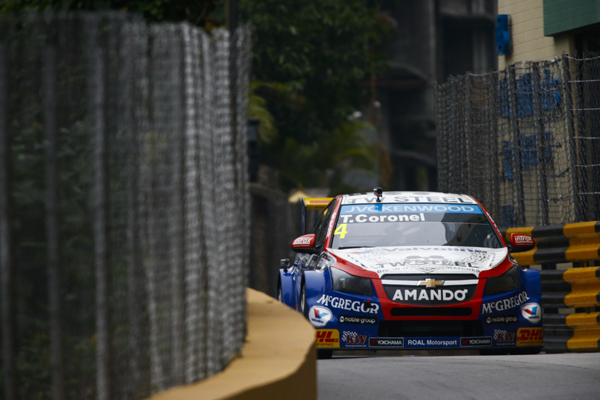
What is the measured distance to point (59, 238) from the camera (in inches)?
151

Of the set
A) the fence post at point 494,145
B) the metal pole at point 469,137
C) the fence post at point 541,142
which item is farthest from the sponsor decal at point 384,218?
the metal pole at point 469,137

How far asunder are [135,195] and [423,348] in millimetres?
5290

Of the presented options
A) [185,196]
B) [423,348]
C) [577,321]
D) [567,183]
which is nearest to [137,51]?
[185,196]

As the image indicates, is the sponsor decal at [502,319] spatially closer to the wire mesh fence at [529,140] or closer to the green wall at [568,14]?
the wire mesh fence at [529,140]

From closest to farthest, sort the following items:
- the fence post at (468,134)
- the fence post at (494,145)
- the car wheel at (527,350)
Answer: the car wheel at (527,350) → the fence post at (494,145) → the fence post at (468,134)

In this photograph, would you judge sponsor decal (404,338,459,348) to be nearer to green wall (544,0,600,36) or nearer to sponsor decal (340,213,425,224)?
sponsor decal (340,213,425,224)

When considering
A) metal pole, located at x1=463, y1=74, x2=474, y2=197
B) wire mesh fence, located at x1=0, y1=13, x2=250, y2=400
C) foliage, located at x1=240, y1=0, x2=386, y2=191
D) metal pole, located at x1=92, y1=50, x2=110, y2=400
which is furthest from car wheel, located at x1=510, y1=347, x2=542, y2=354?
foliage, located at x1=240, y1=0, x2=386, y2=191

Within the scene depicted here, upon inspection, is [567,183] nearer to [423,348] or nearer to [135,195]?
[423,348]

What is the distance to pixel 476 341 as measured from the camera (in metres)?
8.98

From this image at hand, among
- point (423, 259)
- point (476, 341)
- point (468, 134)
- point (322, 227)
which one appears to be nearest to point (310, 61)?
point (468, 134)

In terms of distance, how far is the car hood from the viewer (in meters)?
9.02

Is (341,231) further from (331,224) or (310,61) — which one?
(310,61)

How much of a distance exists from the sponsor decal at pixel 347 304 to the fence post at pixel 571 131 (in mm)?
3820

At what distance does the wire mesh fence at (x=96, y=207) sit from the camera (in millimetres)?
3838
